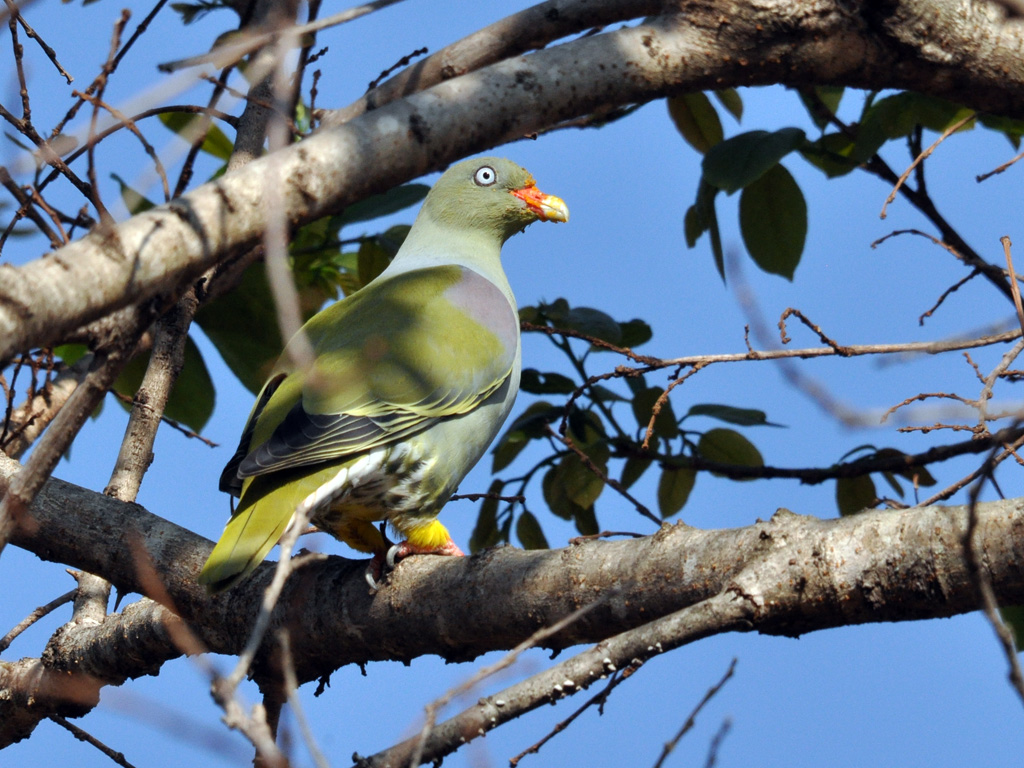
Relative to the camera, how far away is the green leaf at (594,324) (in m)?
3.05

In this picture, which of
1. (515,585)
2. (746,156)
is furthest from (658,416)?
(515,585)

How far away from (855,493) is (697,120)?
4.42 ft

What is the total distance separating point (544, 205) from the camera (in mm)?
3418

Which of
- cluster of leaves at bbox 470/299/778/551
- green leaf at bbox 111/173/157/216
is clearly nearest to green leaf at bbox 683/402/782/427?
cluster of leaves at bbox 470/299/778/551

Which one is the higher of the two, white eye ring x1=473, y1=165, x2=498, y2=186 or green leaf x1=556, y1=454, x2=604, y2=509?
white eye ring x1=473, y1=165, x2=498, y2=186

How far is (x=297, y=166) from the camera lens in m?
1.59

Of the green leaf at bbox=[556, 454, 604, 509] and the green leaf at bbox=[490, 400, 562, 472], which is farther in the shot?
the green leaf at bbox=[490, 400, 562, 472]

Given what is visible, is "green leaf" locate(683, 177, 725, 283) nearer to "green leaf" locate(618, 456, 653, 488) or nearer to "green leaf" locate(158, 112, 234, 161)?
"green leaf" locate(618, 456, 653, 488)

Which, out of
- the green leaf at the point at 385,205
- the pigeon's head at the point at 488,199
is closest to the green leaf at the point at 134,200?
the green leaf at the point at 385,205

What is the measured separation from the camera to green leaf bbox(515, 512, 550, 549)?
3.12 meters

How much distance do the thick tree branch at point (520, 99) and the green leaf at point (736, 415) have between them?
3.42 ft

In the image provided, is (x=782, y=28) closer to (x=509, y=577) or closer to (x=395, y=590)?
(x=509, y=577)

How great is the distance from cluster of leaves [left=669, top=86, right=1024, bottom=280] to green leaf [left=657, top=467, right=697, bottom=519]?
65 cm

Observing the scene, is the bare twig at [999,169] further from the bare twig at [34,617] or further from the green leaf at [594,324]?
the bare twig at [34,617]
